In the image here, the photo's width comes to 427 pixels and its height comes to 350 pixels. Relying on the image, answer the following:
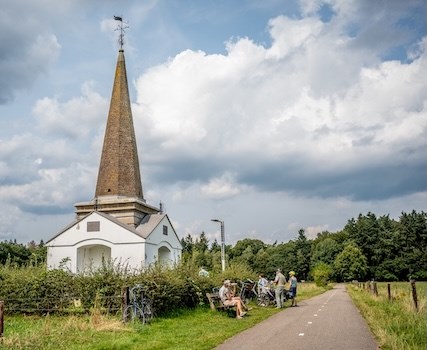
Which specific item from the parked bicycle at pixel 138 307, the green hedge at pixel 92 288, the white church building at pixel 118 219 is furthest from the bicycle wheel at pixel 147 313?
the white church building at pixel 118 219

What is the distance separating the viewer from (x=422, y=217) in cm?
9788

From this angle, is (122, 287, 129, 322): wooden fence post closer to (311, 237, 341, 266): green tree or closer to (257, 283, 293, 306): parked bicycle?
(257, 283, 293, 306): parked bicycle

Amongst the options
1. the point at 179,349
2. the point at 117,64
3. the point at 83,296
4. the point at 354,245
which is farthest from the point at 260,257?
the point at 179,349

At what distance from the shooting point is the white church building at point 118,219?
3325 cm

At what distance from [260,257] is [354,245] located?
2408 centimetres

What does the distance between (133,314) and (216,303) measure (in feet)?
19.1

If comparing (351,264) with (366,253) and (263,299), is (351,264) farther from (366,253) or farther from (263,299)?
(263,299)

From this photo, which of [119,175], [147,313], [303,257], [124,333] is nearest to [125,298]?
[147,313]

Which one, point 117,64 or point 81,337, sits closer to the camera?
point 81,337

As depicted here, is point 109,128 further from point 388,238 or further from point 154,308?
point 388,238

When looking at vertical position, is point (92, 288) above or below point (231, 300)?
above

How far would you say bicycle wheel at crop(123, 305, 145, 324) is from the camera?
601 inches

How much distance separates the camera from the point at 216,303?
20.5m

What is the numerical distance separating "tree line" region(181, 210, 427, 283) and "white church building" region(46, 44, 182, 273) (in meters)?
49.5
